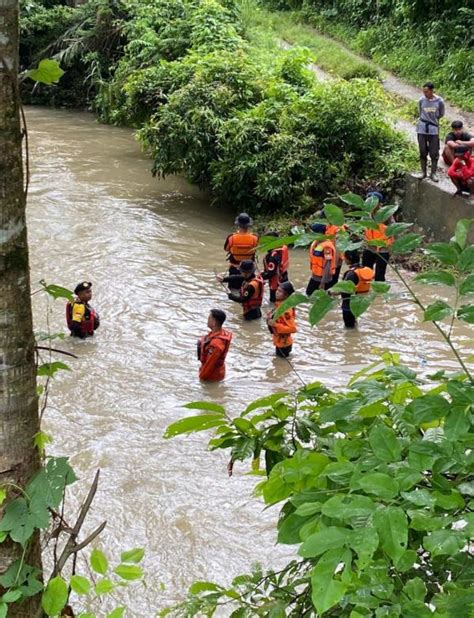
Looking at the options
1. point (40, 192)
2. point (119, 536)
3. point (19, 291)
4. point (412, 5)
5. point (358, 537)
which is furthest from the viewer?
point (412, 5)

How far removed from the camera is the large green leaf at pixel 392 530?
1611 mm

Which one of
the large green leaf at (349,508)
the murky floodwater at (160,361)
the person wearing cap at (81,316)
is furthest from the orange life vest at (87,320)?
the large green leaf at (349,508)

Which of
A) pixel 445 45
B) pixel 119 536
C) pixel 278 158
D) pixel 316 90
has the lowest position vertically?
pixel 119 536

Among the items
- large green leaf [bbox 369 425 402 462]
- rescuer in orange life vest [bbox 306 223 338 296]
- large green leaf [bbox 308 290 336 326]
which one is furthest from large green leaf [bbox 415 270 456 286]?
rescuer in orange life vest [bbox 306 223 338 296]

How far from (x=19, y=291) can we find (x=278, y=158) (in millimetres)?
11383

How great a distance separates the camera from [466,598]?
1653 millimetres

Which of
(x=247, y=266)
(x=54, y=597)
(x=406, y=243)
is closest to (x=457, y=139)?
(x=247, y=266)

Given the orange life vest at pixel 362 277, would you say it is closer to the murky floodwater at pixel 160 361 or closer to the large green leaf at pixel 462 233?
the murky floodwater at pixel 160 361

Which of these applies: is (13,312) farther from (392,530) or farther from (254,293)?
(254,293)

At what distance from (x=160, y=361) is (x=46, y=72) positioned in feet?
21.3

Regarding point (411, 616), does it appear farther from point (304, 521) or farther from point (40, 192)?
point (40, 192)

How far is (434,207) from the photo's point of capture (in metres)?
12.0

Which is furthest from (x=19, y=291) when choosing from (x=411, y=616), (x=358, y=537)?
(x=411, y=616)

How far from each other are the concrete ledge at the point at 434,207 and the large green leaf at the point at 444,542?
1000cm
